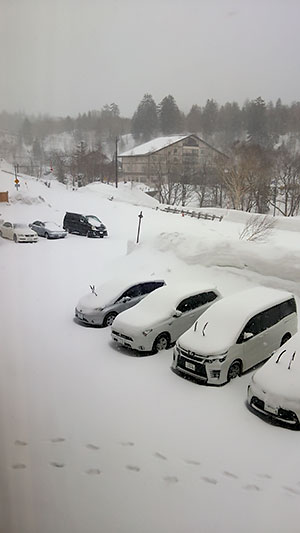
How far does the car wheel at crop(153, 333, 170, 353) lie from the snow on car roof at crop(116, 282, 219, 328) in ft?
0.53

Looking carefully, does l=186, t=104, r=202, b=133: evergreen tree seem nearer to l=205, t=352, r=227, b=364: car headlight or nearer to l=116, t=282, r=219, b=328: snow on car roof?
l=116, t=282, r=219, b=328: snow on car roof

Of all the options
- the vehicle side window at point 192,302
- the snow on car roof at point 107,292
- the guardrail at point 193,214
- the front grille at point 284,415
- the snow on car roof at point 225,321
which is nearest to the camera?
the front grille at point 284,415

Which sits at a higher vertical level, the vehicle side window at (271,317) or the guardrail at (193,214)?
the guardrail at (193,214)

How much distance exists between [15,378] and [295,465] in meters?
1.61

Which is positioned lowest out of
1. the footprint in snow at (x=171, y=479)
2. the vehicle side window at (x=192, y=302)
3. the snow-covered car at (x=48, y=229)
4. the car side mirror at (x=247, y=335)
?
the footprint in snow at (x=171, y=479)

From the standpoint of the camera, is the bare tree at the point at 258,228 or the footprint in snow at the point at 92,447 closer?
the footprint in snow at the point at 92,447

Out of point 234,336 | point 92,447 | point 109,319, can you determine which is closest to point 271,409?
point 234,336

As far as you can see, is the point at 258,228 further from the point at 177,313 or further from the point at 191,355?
the point at 191,355

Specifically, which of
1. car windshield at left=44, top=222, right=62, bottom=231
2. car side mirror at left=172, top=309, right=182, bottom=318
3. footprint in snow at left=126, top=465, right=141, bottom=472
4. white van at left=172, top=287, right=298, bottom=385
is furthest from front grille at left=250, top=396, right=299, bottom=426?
car windshield at left=44, top=222, right=62, bottom=231

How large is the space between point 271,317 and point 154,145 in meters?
1.82

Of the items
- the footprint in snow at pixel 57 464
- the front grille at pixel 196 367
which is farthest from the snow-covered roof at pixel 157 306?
the footprint in snow at pixel 57 464

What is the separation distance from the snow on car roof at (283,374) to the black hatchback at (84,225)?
2565mm

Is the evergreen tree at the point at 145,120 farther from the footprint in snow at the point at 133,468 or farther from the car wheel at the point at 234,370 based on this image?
the footprint in snow at the point at 133,468

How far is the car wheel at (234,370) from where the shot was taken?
117 inches
